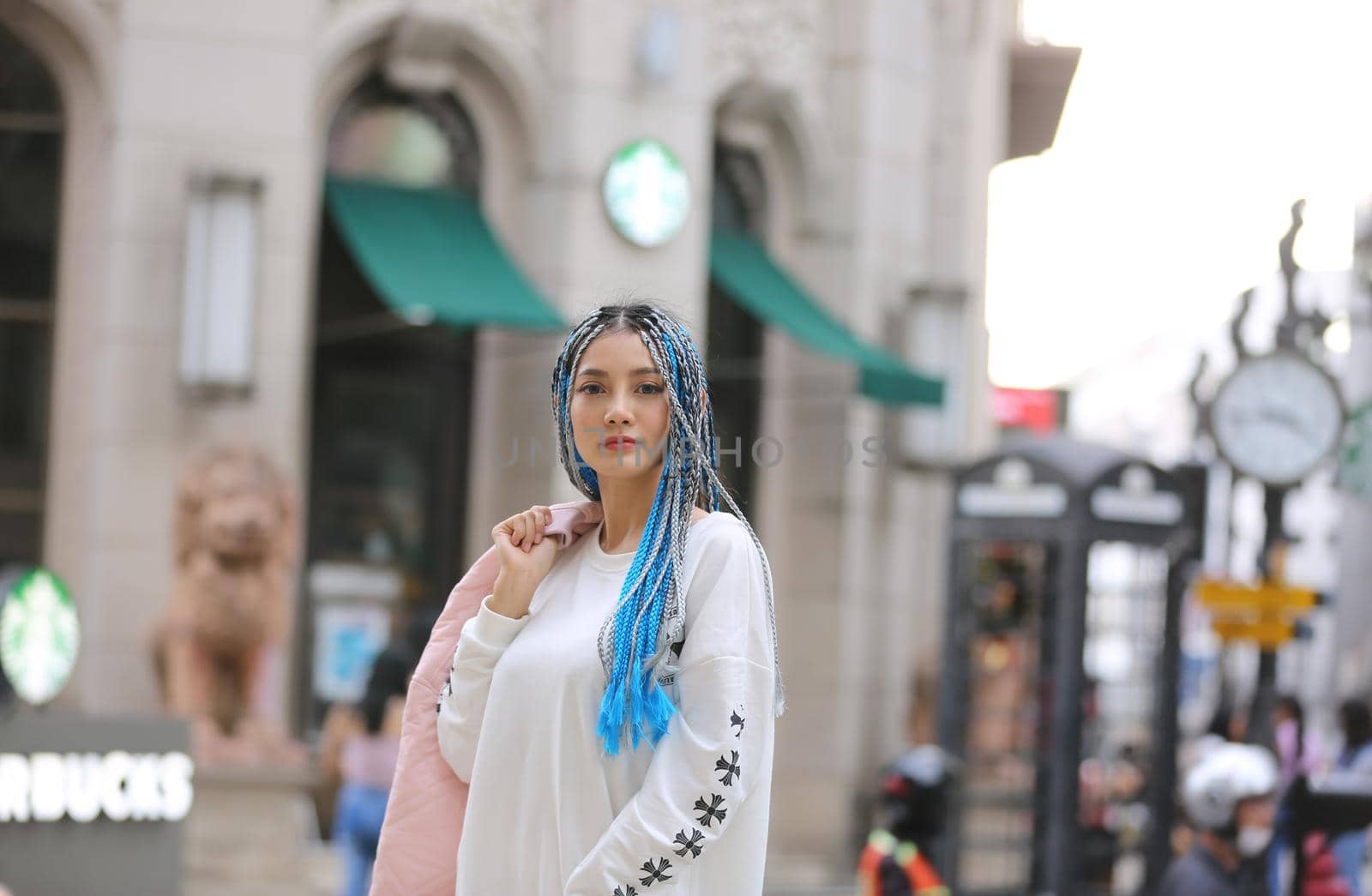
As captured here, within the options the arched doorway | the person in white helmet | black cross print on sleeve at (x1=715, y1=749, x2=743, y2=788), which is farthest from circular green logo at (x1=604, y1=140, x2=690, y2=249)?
black cross print on sleeve at (x1=715, y1=749, x2=743, y2=788)

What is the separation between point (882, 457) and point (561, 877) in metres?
13.9

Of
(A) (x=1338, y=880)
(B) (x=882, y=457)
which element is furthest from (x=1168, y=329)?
(A) (x=1338, y=880)

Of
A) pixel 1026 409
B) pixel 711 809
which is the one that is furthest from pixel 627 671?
pixel 1026 409

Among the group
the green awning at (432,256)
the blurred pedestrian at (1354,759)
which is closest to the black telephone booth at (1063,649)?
the blurred pedestrian at (1354,759)

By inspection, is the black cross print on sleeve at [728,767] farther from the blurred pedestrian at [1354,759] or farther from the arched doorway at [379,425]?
the arched doorway at [379,425]

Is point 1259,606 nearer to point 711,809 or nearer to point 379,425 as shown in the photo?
point 379,425

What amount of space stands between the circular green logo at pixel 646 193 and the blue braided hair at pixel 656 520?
12173mm

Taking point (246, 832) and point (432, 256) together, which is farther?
point (432, 256)

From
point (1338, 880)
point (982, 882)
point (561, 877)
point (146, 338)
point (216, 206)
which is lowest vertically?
point (982, 882)

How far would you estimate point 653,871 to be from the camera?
10.6ft

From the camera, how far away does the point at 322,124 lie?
49.3 feet

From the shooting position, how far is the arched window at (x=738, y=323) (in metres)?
17.3

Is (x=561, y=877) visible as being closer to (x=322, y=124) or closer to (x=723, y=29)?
(x=322, y=124)

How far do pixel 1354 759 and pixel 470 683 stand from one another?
34.2ft
